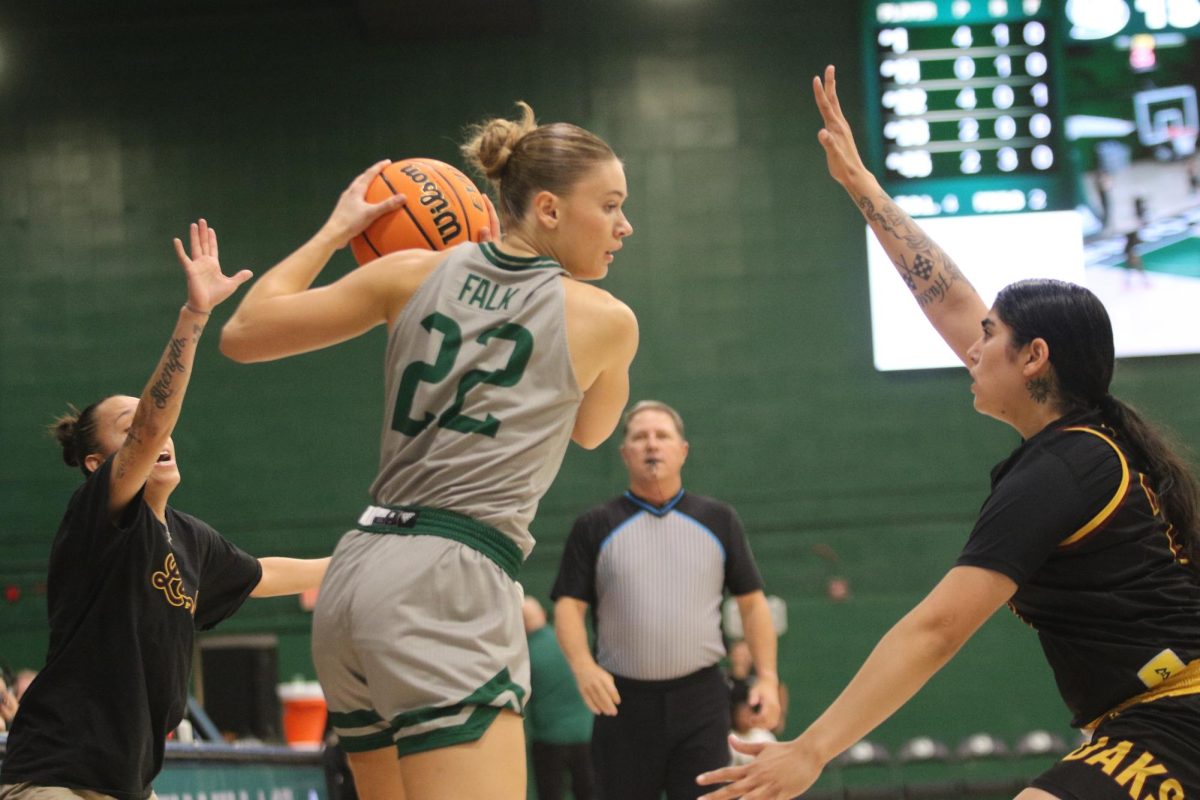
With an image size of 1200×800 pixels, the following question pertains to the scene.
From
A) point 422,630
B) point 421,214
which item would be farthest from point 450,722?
point 421,214

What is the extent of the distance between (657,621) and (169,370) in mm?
2832

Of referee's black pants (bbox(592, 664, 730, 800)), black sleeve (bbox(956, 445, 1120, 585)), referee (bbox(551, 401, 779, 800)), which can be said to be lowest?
referee's black pants (bbox(592, 664, 730, 800))

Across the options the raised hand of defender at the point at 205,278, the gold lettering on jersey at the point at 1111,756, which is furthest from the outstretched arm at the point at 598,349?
the gold lettering on jersey at the point at 1111,756

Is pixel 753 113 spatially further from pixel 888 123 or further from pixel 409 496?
pixel 409 496

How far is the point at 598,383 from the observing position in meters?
2.60

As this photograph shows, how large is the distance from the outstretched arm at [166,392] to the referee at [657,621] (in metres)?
2.49

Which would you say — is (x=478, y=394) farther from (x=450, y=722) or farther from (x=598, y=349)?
(x=450, y=722)

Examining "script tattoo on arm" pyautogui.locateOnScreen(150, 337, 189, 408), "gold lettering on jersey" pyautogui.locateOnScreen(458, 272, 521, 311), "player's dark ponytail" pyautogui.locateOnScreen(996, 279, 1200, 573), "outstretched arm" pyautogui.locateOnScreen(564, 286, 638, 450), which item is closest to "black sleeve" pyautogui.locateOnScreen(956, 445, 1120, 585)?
"player's dark ponytail" pyautogui.locateOnScreen(996, 279, 1200, 573)

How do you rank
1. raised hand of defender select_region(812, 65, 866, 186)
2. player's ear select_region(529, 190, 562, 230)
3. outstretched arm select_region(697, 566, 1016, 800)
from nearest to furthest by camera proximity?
1. outstretched arm select_region(697, 566, 1016, 800)
2. player's ear select_region(529, 190, 562, 230)
3. raised hand of defender select_region(812, 65, 866, 186)

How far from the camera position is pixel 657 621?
5.38 meters

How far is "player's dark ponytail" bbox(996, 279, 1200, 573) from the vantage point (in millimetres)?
2629

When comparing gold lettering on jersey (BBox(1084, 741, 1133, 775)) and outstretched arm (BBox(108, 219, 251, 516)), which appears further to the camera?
outstretched arm (BBox(108, 219, 251, 516))

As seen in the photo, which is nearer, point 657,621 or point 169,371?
point 169,371

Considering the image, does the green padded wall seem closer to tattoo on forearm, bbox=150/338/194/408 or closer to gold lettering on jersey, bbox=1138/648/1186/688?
tattoo on forearm, bbox=150/338/194/408
